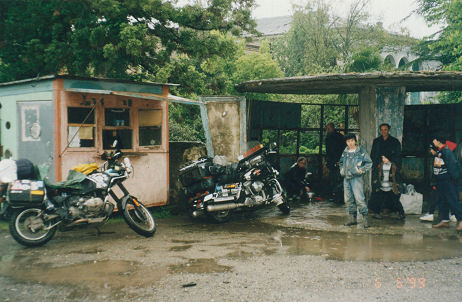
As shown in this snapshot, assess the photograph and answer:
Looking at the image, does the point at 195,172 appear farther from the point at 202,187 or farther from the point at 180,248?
the point at 180,248

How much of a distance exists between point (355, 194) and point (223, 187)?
243 cm

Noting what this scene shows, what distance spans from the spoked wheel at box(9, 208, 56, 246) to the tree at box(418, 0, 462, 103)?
13.3m

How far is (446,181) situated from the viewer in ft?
25.9

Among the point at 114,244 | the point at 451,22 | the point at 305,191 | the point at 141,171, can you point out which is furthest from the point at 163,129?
the point at 451,22

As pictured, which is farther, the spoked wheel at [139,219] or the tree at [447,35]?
the tree at [447,35]

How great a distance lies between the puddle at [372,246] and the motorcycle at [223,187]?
1.21m

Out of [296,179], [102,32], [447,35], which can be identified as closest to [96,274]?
[296,179]

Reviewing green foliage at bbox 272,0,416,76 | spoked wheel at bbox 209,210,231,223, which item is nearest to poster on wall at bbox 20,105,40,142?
spoked wheel at bbox 209,210,231,223

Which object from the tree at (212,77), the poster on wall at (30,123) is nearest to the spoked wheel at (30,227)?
the poster on wall at (30,123)

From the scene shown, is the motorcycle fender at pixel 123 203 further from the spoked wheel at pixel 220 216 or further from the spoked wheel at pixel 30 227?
the spoked wheel at pixel 220 216

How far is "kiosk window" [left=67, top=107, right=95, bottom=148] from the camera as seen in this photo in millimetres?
8172

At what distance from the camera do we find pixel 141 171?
9.08 m
